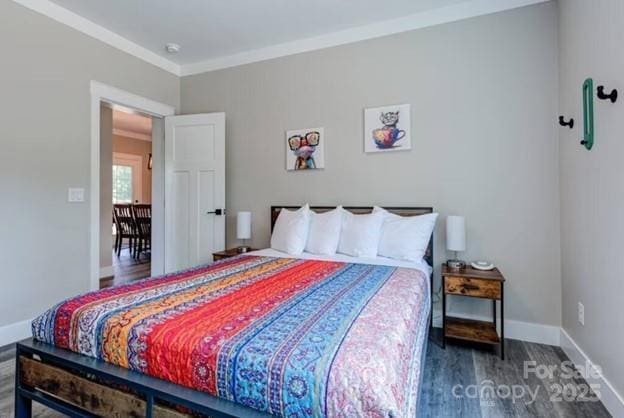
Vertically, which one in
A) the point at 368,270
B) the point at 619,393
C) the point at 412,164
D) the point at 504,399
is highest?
the point at 412,164

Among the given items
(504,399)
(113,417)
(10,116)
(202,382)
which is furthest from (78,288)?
(504,399)

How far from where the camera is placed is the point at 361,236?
8.64ft

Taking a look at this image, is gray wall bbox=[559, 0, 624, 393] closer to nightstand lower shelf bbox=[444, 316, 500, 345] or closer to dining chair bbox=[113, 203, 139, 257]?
nightstand lower shelf bbox=[444, 316, 500, 345]

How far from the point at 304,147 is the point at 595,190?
2.32 metres

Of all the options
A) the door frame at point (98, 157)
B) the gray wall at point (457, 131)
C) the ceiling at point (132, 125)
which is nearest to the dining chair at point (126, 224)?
the ceiling at point (132, 125)

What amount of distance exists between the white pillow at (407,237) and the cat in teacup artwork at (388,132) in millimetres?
768

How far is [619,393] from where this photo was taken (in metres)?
1.60

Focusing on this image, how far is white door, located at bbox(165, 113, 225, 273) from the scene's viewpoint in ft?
12.1

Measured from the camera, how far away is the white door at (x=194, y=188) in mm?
3682

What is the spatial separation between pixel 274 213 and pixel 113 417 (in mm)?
2395

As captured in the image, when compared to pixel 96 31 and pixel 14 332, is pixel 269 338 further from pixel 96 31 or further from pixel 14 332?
pixel 96 31

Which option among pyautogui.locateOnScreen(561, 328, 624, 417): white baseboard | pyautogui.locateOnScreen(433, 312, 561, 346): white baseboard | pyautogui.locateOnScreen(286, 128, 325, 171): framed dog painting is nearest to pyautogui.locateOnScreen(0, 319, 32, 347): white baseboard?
pyautogui.locateOnScreen(286, 128, 325, 171): framed dog painting

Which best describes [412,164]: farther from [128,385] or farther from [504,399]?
[128,385]

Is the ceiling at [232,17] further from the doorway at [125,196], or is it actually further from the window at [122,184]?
the window at [122,184]
